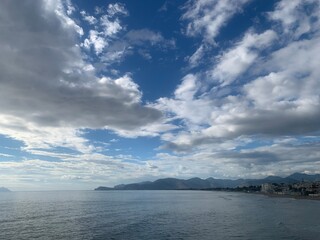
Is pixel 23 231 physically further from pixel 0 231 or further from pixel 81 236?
pixel 81 236

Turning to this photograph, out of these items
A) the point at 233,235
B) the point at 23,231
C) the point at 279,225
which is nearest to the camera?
the point at 233,235

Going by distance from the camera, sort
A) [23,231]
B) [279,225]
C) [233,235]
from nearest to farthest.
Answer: [233,235], [23,231], [279,225]

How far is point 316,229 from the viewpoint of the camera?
81250 millimetres

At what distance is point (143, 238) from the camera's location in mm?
68250

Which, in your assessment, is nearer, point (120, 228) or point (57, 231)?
point (57, 231)

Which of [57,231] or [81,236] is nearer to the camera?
[81,236]

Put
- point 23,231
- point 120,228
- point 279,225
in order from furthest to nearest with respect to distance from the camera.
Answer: point 279,225
point 120,228
point 23,231

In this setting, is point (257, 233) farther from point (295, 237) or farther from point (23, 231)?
point (23, 231)

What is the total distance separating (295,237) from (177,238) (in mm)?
24436

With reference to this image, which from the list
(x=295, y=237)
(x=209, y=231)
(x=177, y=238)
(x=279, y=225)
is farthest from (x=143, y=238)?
(x=279, y=225)

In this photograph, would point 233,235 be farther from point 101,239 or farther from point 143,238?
point 101,239

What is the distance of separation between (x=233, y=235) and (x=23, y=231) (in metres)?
47.3

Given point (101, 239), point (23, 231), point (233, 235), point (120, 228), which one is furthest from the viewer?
point (120, 228)

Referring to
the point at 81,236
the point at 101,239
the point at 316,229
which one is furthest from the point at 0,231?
the point at 316,229
